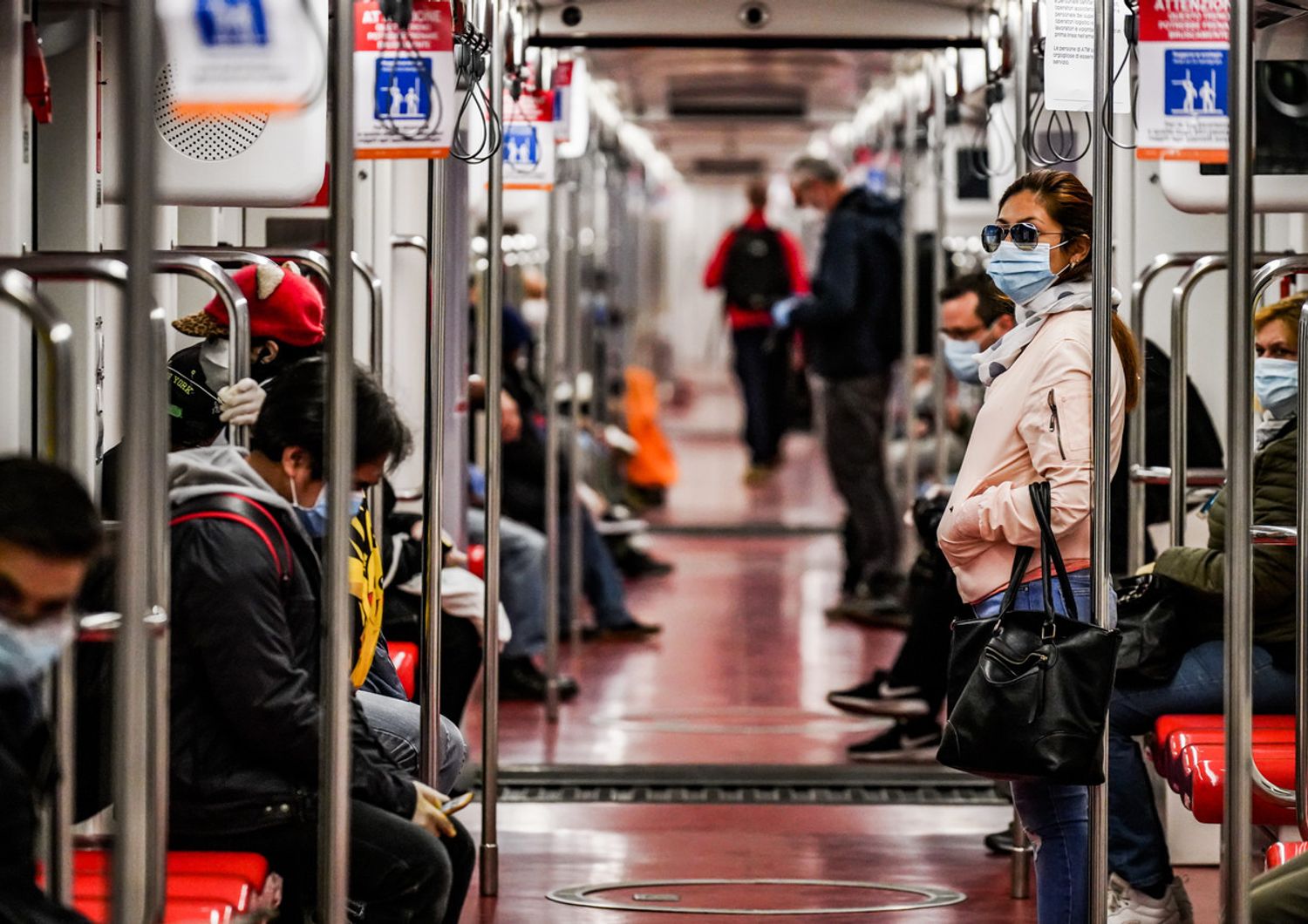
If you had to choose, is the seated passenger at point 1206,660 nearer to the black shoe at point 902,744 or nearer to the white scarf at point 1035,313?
the white scarf at point 1035,313

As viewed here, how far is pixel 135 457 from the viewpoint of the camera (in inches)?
103

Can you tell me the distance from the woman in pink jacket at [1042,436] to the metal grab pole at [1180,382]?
58 cm

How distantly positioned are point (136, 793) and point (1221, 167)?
3.09 m

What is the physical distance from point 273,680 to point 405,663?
5.61ft

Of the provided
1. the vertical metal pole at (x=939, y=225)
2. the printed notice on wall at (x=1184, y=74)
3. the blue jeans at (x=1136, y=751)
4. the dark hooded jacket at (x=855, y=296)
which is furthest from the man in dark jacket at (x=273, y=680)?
the dark hooded jacket at (x=855, y=296)

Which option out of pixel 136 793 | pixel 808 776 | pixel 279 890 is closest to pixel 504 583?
pixel 808 776

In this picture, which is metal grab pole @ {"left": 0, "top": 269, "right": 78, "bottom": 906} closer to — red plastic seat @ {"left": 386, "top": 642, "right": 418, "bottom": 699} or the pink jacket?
the pink jacket

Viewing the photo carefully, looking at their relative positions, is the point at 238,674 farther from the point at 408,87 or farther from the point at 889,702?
the point at 889,702

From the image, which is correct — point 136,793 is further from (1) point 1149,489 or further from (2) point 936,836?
(1) point 1149,489

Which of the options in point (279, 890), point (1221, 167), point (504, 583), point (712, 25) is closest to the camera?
point (279, 890)

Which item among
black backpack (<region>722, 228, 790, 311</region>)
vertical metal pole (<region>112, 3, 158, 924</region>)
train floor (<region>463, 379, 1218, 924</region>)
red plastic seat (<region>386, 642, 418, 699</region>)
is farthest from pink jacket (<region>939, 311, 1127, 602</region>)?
black backpack (<region>722, 228, 790, 311</region>)

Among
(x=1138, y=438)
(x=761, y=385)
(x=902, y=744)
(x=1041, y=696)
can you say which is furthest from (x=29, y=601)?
(x=761, y=385)

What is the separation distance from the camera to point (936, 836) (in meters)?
5.65

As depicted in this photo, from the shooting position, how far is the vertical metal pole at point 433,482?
155 inches
